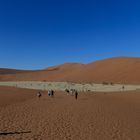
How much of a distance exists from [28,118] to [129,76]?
52741mm

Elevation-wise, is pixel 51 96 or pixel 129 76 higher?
pixel 129 76

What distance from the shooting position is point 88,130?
35.8ft

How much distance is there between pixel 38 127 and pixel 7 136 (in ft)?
6.76

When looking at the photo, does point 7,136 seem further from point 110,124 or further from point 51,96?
point 51,96

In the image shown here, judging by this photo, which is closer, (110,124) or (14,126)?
(14,126)

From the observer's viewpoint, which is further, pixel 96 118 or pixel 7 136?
pixel 96 118

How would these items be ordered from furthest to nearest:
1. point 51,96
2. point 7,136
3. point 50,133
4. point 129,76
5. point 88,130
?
point 129,76
point 51,96
point 88,130
point 50,133
point 7,136

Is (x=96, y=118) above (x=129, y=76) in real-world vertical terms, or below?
below

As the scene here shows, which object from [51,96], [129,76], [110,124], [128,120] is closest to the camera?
[110,124]

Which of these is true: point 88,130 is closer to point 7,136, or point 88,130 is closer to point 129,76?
point 7,136

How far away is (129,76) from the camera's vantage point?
2475 inches

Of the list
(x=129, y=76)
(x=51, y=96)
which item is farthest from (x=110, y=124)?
(x=129, y=76)

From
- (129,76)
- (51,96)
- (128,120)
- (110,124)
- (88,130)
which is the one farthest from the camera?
(129,76)

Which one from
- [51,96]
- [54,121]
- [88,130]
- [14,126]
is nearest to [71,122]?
[54,121]
